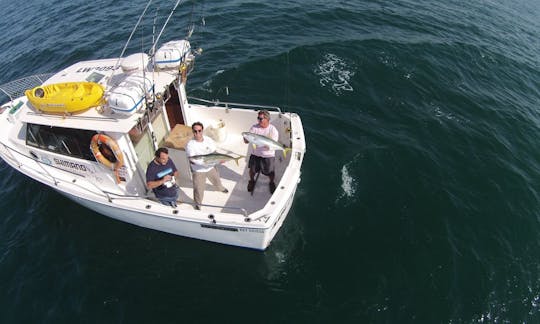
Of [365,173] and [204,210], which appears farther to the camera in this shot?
[365,173]

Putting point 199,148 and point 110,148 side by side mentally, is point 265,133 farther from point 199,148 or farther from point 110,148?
point 110,148

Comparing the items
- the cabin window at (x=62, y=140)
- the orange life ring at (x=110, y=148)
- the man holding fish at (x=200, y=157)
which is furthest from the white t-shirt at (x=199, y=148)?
the cabin window at (x=62, y=140)

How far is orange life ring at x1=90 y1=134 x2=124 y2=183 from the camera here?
7105 millimetres

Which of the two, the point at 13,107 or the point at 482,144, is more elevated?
the point at 13,107

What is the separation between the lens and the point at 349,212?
28.5 ft

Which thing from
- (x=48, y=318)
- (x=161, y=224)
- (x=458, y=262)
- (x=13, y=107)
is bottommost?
(x=48, y=318)

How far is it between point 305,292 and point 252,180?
9.44 feet

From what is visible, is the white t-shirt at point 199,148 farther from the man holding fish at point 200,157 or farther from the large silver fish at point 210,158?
the large silver fish at point 210,158

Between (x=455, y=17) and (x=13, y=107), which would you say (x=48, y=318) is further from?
(x=455, y=17)

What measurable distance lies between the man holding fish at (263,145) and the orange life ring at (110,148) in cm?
280

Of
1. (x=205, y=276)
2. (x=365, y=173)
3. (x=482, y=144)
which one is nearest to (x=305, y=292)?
(x=205, y=276)

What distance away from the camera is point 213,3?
1972cm

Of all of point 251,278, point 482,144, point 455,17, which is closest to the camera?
point 251,278

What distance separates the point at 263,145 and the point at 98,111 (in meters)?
3.74
